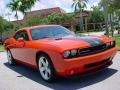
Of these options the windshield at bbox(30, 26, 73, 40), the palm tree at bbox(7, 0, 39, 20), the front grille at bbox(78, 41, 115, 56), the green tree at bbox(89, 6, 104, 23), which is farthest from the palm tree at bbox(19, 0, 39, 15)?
the front grille at bbox(78, 41, 115, 56)

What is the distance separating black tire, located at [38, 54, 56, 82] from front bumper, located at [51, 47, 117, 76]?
268mm

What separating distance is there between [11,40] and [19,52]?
128 cm

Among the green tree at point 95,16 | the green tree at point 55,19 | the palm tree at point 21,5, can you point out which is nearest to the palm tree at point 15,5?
the palm tree at point 21,5

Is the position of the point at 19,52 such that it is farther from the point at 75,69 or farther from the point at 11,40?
the point at 75,69

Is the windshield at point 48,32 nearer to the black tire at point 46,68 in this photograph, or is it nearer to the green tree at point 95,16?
the black tire at point 46,68

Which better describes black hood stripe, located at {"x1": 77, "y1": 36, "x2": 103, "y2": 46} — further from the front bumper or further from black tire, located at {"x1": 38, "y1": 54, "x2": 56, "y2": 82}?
black tire, located at {"x1": 38, "y1": 54, "x2": 56, "y2": 82}

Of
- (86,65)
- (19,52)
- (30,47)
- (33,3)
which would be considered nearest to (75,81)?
(86,65)

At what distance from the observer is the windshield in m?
8.31

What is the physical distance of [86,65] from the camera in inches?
267

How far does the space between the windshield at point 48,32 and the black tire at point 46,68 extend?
0.92 m

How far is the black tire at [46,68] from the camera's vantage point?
709 centimetres

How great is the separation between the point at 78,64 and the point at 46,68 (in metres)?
1.05

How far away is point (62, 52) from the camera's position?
6594 millimetres

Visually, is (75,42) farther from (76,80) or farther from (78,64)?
(76,80)
